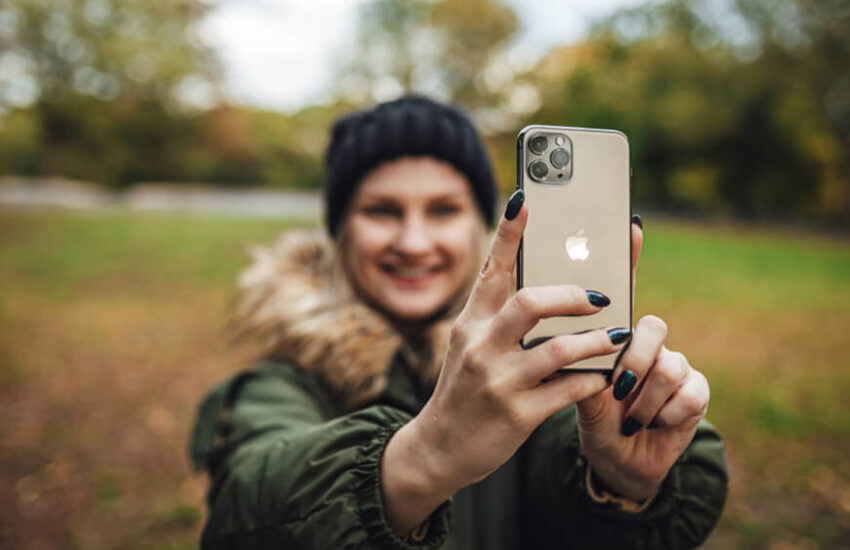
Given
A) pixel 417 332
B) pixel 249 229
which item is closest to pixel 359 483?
pixel 417 332

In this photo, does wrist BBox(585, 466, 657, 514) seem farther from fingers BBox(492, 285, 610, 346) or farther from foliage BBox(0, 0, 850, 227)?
foliage BBox(0, 0, 850, 227)

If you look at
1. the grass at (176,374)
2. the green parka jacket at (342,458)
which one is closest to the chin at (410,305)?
the green parka jacket at (342,458)

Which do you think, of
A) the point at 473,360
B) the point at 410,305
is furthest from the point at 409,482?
the point at 410,305

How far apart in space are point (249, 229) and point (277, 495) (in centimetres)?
2002

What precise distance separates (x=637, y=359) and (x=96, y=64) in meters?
27.9

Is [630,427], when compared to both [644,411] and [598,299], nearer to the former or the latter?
[644,411]

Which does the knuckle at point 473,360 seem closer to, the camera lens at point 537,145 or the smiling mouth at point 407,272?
the camera lens at point 537,145

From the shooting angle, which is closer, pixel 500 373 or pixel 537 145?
pixel 500 373

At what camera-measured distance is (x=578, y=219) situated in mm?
1166

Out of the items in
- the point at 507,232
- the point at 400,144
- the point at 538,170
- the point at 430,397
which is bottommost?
the point at 430,397

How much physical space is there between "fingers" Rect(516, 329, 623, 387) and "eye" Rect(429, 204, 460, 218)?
50.1 inches

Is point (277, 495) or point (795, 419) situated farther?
point (795, 419)

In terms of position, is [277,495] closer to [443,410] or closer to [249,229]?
[443,410]

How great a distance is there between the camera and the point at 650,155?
1014 inches
